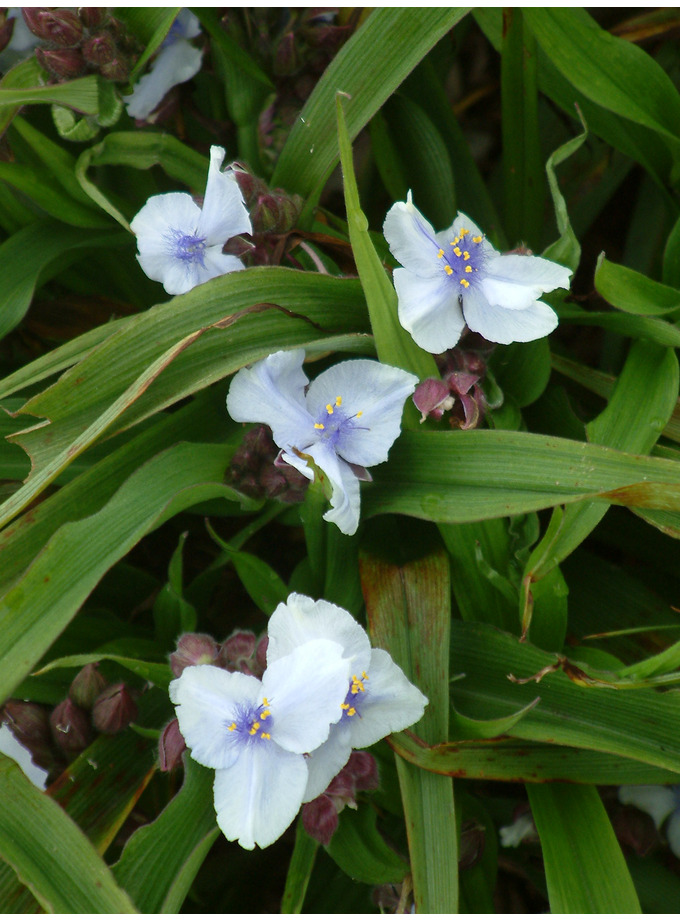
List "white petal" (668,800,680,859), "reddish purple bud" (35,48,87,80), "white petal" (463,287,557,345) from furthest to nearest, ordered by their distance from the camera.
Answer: "white petal" (668,800,680,859)
"reddish purple bud" (35,48,87,80)
"white petal" (463,287,557,345)

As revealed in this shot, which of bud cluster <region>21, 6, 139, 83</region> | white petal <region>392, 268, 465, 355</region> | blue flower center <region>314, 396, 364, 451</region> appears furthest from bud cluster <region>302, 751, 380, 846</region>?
bud cluster <region>21, 6, 139, 83</region>

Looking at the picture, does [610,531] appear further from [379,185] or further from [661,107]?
[379,185]

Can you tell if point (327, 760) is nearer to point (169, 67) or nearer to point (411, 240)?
point (411, 240)

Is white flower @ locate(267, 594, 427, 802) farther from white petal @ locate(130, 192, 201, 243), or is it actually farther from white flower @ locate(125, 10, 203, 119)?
white flower @ locate(125, 10, 203, 119)

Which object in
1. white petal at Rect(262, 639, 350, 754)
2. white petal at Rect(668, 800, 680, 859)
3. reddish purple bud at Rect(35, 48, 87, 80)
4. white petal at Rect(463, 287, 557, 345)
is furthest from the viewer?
white petal at Rect(668, 800, 680, 859)

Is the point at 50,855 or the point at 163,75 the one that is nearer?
the point at 50,855

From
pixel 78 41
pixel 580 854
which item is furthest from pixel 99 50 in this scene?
pixel 580 854

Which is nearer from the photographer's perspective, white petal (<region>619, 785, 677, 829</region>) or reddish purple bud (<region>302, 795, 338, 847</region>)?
reddish purple bud (<region>302, 795, 338, 847</region>)
